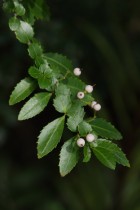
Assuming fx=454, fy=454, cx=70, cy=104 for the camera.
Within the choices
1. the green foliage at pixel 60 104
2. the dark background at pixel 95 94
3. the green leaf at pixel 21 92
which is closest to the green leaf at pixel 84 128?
the green foliage at pixel 60 104

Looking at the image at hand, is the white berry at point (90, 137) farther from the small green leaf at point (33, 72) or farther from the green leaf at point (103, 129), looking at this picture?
the small green leaf at point (33, 72)

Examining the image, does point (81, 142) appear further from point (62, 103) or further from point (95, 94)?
point (95, 94)

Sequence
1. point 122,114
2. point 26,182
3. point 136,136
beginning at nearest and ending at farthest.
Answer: point 136,136, point 122,114, point 26,182

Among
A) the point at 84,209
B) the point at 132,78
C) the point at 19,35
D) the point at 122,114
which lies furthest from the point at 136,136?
the point at 19,35

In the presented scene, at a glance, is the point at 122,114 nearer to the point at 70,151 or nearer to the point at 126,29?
the point at 126,29

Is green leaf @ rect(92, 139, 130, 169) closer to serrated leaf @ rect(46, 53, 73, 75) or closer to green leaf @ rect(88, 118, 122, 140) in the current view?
green leaf @ rect(88, 118, 122, 140)
